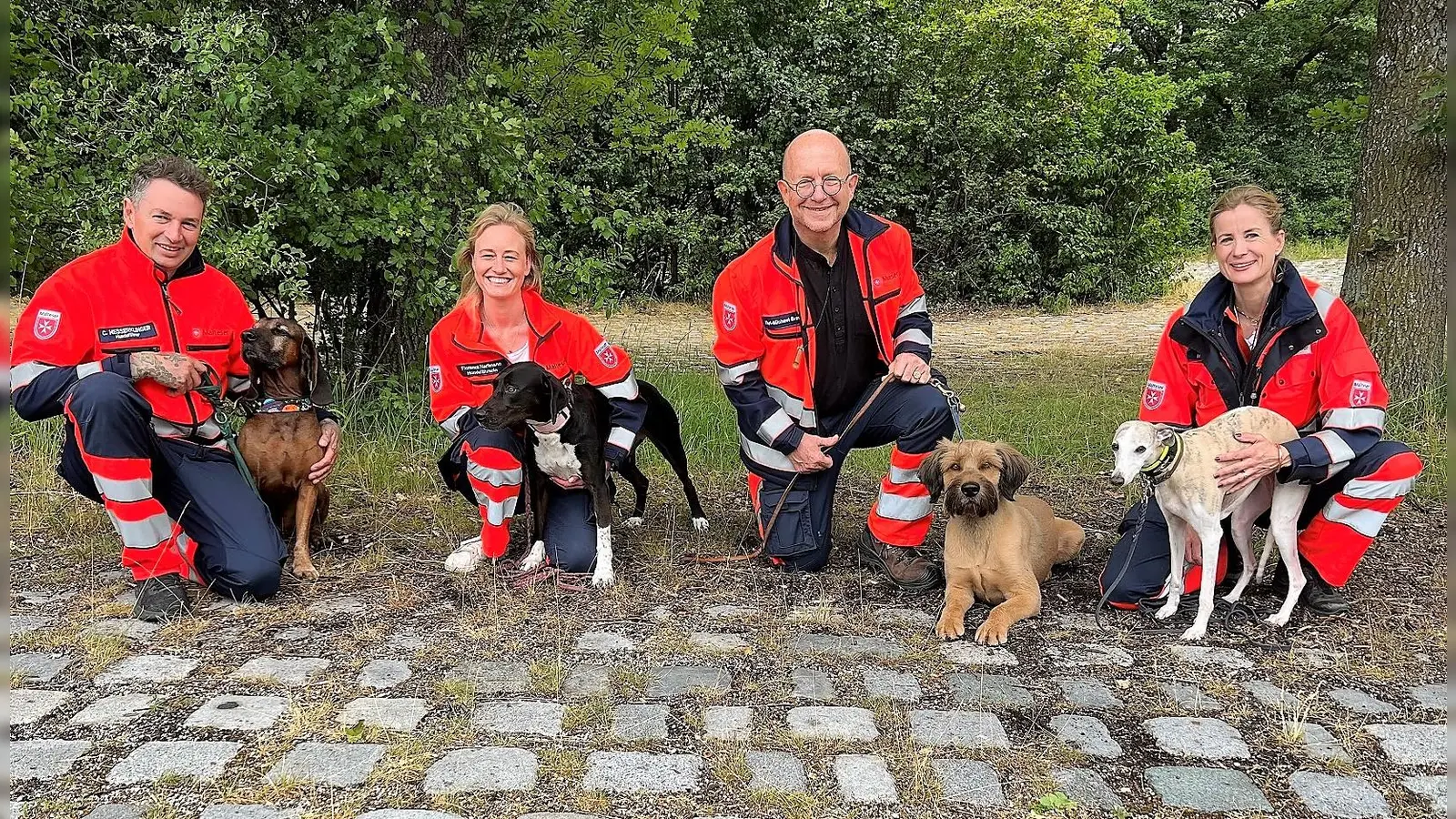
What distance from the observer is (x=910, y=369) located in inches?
179

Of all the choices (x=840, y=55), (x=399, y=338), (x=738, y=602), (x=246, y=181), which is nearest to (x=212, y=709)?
(x=738, y=602)

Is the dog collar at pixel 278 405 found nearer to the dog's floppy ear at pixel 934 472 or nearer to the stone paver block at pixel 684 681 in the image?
the stone paver block at pixel 684 681

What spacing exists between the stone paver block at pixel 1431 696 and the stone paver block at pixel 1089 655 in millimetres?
861

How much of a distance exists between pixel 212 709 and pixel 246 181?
3.49 m

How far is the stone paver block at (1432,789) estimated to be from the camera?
8.68 ft

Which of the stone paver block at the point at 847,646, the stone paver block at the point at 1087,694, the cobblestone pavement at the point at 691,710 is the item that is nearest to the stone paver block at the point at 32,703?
the cobblestone pavement at the point at 691,710

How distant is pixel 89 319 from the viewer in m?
4.05

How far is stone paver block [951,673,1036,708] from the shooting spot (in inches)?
129

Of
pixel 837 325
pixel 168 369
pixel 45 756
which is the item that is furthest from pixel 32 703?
pixel 837 325

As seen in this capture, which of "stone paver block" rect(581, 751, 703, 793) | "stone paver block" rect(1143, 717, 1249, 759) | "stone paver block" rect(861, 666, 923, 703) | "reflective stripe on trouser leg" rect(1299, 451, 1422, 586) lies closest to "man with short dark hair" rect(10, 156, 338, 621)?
"stone paver block" rect(581, 751, 703, 793)

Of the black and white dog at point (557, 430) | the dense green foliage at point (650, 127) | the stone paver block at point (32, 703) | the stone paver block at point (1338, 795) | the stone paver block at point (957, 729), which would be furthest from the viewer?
the dense green foliage at point (650, 127)

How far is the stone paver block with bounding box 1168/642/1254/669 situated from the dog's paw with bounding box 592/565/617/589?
2.24m

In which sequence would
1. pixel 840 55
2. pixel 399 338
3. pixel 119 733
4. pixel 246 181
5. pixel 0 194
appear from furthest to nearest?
1. pixel 840 55
2. pixel 399 338
3. pixel 246 181
4. pixel 119 733
5. pixel 0 194

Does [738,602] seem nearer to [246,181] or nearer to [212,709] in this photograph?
[212,709]
